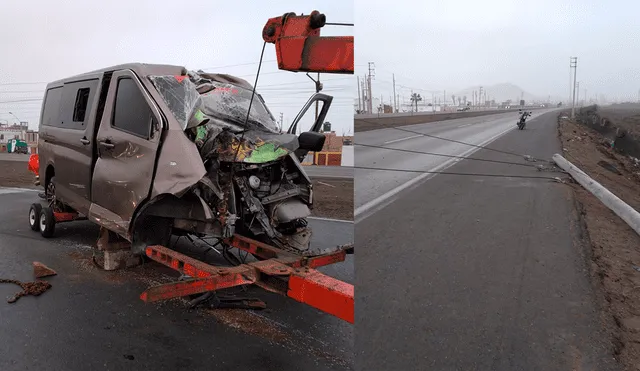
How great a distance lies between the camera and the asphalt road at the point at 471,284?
2.43 m

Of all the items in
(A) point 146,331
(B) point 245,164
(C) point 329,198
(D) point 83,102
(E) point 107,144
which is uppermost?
(D) point 83,102

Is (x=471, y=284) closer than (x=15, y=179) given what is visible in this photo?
Yes

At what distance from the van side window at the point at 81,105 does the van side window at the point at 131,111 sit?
2.52ft

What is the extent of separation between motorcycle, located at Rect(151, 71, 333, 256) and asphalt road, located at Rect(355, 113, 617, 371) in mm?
682

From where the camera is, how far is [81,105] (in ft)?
16.6

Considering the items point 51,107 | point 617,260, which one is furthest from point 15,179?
point 617,260

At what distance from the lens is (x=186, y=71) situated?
4.34 metres

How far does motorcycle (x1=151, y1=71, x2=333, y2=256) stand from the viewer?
3645 mm

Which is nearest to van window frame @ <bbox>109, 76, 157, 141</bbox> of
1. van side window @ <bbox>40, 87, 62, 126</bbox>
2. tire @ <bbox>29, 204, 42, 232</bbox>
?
van side window @ <bbox>40, 87, 62, 126</bbox>

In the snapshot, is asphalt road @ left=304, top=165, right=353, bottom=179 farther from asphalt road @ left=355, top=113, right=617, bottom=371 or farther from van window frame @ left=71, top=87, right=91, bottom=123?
van window frame @ left=71, top=87, right=91, bottom=123

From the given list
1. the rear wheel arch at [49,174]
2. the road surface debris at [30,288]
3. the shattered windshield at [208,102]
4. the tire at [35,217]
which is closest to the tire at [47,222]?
the tire at [35,217]

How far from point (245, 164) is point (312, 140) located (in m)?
0.71

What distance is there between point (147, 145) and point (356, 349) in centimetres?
286

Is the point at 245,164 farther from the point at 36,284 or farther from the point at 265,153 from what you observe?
the point at 36,284
